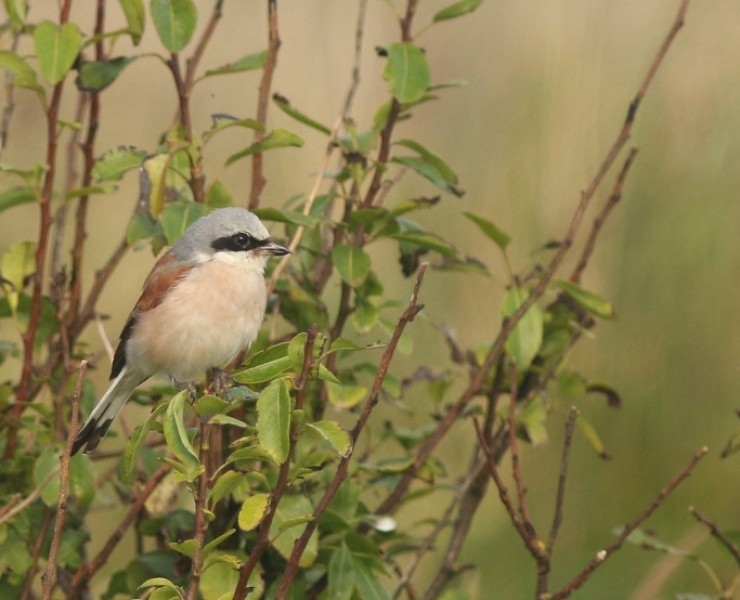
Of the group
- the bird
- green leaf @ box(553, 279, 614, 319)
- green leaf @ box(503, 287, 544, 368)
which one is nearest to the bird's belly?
the bird

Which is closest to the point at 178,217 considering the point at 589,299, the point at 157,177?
the point at 157,177

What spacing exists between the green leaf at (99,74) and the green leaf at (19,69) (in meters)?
0.09

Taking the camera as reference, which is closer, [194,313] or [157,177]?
[157,177]

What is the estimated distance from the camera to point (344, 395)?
2.43 meters

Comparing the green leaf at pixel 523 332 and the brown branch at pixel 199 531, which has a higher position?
the green leaf at pixel 523 332

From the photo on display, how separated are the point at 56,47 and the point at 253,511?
104cm

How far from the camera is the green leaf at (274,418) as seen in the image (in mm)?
1530

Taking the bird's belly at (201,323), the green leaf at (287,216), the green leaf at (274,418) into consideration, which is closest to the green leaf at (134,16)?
the green leaf at (287,216)

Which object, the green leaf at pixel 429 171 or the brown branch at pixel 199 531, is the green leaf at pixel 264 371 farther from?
the green leaf at pixel 429 171

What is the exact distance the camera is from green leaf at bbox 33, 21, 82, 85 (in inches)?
88.0

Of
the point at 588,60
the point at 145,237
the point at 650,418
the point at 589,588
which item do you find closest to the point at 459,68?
the point at 588,60

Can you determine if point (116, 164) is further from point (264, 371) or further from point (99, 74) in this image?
point (264, 371)

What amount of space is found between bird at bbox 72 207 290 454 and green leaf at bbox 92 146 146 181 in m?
0.20

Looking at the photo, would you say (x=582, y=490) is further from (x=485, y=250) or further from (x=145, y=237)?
(x=145, y=237)
